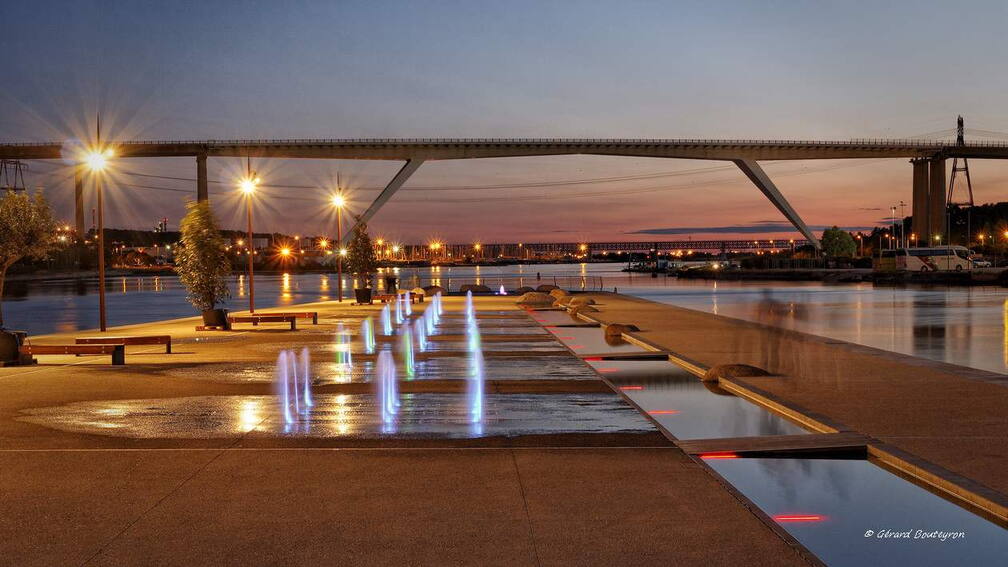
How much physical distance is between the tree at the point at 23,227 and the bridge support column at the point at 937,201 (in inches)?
4399

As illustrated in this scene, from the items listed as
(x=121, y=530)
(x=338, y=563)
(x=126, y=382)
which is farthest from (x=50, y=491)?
(x=126, y=382)

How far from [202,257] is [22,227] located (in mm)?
5003

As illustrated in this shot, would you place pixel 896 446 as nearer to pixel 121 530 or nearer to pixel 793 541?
pixel 793 541

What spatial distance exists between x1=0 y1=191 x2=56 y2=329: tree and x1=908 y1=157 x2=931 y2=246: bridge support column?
114 metres

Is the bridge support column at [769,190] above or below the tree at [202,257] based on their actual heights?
above

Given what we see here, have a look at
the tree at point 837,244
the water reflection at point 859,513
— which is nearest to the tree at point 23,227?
the water reflection at point 859,513

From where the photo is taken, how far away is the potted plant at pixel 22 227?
22.4 m

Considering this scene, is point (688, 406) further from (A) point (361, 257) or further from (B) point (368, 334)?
(A) point (361, 257)

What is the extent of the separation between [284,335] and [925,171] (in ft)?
386

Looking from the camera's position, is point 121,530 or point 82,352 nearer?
point 121,530

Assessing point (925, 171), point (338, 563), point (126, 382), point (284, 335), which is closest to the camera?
point (338, 563)

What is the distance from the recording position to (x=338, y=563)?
5.62 metres

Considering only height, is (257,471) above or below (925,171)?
below

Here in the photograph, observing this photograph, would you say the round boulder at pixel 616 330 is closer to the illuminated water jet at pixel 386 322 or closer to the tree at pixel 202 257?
the illuminated water jet at pixel 386 322
